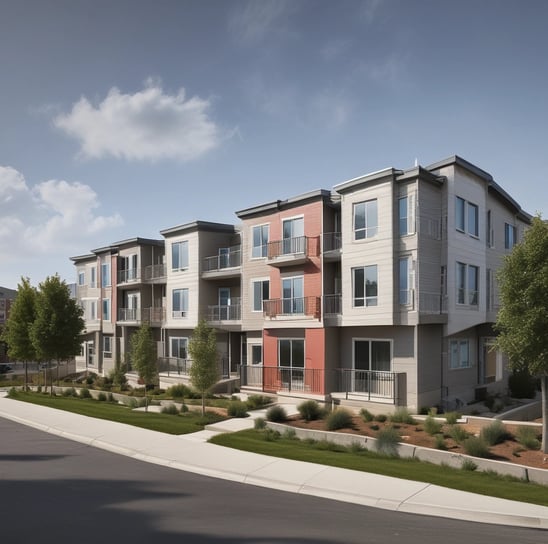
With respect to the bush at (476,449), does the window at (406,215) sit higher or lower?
higher

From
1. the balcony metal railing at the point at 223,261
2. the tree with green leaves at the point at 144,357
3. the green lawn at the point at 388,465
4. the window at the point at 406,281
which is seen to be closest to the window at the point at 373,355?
the window at the point at 406,281

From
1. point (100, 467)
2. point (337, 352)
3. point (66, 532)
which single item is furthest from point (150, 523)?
point (337, 352)

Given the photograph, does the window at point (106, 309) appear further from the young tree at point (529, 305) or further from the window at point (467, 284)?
the young tree at point (529, 305)

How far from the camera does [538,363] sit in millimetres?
15180

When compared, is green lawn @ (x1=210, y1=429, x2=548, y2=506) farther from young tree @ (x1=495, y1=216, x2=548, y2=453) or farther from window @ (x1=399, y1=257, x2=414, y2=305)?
window @ (x1=399, y1=257, x2=414, y2=305)

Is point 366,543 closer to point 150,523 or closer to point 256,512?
point 256,512

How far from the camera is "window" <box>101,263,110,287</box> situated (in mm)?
44219

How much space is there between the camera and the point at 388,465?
13094 mm

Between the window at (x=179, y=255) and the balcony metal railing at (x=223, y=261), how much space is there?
1.87 metres

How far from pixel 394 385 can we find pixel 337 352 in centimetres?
382

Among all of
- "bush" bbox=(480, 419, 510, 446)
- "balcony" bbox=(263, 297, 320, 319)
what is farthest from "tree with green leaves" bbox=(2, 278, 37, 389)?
"bush" bbox=(480, 419, 510, 446)

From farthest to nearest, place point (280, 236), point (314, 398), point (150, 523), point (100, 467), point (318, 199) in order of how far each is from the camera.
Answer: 1. point (280, 236)
2. point (318, 199)
3. point (314, 398)
4. point (100, 467)
5. point (150, 523)

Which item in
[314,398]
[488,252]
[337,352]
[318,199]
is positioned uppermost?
[318,199]

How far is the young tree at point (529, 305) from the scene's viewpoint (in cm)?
1510
